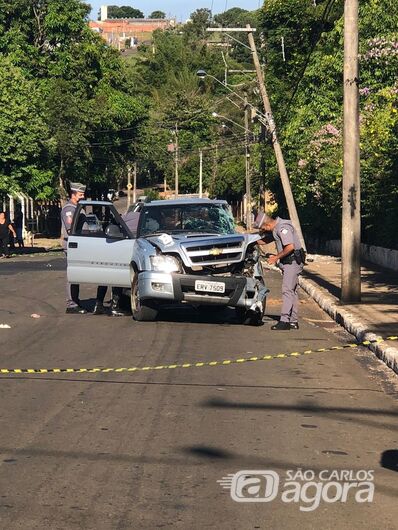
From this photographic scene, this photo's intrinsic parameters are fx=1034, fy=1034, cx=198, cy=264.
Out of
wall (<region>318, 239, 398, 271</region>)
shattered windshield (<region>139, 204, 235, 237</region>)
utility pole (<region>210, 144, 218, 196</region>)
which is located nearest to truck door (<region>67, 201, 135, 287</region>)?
shattered windshield (<region>139, 204, 235, 237</region>)

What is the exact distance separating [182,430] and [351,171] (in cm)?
1119

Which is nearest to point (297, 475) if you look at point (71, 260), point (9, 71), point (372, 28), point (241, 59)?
point (71, 260)

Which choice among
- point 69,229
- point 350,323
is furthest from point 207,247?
point 69,229

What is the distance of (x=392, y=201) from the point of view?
27250 mm

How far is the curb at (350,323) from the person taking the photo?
1177 centimetres

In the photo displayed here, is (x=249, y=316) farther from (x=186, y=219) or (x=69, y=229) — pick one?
(x=69, y=229)

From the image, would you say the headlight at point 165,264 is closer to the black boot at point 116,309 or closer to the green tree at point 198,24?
the black boot at point 116,309

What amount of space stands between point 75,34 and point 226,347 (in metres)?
52.3

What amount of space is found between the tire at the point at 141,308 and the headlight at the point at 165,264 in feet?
1.71

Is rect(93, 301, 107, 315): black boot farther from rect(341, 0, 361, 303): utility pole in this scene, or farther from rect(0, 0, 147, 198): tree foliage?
rect(0, 0, 147, 198): tree foliage

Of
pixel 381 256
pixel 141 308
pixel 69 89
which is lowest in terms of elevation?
pixel 381 256

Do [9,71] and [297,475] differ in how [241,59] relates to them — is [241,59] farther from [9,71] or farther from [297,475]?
[297,475]

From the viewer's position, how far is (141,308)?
1547 centimetres

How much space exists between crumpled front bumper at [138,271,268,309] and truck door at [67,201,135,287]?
1200mm
